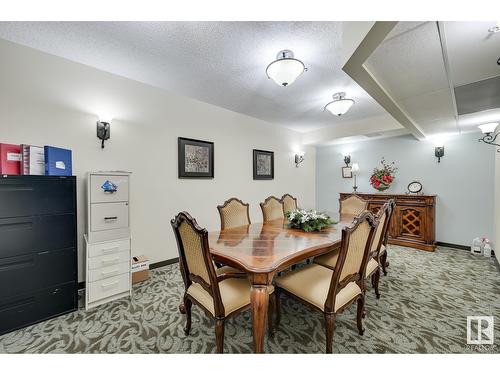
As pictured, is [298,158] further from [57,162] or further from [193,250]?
[57,162]

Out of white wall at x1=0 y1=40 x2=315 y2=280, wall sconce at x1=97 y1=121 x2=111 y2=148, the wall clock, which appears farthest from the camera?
the wall clock

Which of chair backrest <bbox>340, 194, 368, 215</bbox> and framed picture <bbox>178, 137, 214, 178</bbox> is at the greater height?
framed picture <bbox>178, 137, 214, 178</bbox>

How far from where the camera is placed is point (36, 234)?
1812 mm

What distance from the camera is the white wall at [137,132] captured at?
207 cm

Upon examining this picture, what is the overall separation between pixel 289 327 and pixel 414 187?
4.18m

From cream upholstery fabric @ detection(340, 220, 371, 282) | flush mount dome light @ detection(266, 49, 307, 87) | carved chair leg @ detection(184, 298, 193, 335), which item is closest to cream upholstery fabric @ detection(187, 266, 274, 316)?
carved chair leg @ detection(184, 298, 193, 335)

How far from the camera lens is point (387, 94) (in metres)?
2.09

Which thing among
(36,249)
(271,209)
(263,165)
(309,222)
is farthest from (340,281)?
(263,165)

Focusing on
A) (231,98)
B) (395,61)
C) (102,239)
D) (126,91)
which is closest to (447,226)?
(395,61)

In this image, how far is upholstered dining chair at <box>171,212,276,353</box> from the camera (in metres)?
1.32

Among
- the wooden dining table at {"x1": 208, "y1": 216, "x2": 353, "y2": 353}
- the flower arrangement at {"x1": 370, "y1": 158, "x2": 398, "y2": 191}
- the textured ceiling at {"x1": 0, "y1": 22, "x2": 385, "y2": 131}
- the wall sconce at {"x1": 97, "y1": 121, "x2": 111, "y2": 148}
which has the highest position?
the textured ceiling at {"x1": 0, "y1": 22, "x2": 385, "y2": 131}

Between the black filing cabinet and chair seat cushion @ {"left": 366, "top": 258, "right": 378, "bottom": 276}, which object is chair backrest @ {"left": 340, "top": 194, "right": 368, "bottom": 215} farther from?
the black filing cabinet

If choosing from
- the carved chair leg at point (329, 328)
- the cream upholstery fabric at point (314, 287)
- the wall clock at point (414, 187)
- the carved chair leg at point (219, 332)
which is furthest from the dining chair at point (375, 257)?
the wall clock at point (414, 187)

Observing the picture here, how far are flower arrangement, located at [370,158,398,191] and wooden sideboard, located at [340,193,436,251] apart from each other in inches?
13.2
